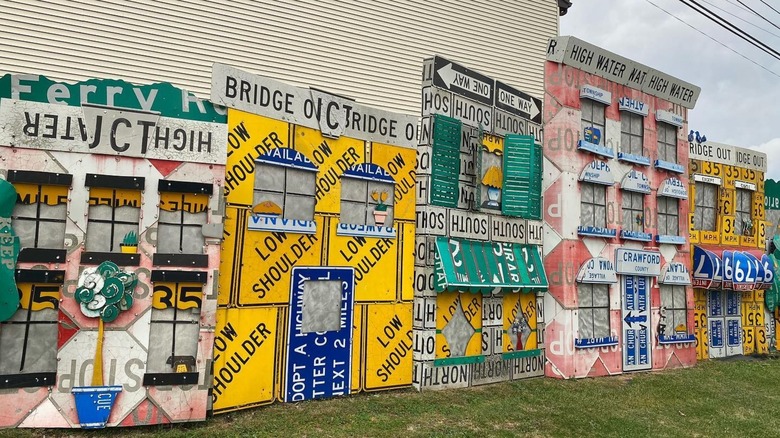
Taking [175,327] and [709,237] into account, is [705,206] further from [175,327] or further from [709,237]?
[175,327]

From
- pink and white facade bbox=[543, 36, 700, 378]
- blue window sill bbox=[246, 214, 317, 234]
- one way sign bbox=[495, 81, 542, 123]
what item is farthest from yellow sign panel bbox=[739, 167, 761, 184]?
blue window sill bbox=[246, 214, 317, 234]

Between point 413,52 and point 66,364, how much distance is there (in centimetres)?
1546

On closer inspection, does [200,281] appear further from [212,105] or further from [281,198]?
[212,105]

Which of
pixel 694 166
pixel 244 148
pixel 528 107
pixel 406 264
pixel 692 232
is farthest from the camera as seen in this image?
pixel 694 166

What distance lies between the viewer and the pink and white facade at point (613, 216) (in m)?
12.3

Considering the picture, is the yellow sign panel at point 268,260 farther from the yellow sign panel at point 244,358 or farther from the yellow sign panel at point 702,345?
the yellow sign panel at point 702,345

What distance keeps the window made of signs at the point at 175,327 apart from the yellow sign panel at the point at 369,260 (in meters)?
2.58

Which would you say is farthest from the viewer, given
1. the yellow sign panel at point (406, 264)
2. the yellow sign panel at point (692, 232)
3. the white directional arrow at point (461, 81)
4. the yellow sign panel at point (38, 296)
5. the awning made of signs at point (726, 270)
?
the yellow sign panel at point (692, 232)

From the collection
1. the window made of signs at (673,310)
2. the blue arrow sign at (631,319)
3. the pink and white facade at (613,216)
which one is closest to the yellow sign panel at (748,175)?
the pink and white facade at (613,216)

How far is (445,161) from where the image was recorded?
1059cm

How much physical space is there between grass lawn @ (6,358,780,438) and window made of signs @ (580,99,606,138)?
20.5ft

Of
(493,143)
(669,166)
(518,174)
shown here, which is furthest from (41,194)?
(669,166)

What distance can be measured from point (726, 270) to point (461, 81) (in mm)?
10413

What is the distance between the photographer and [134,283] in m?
7.12
